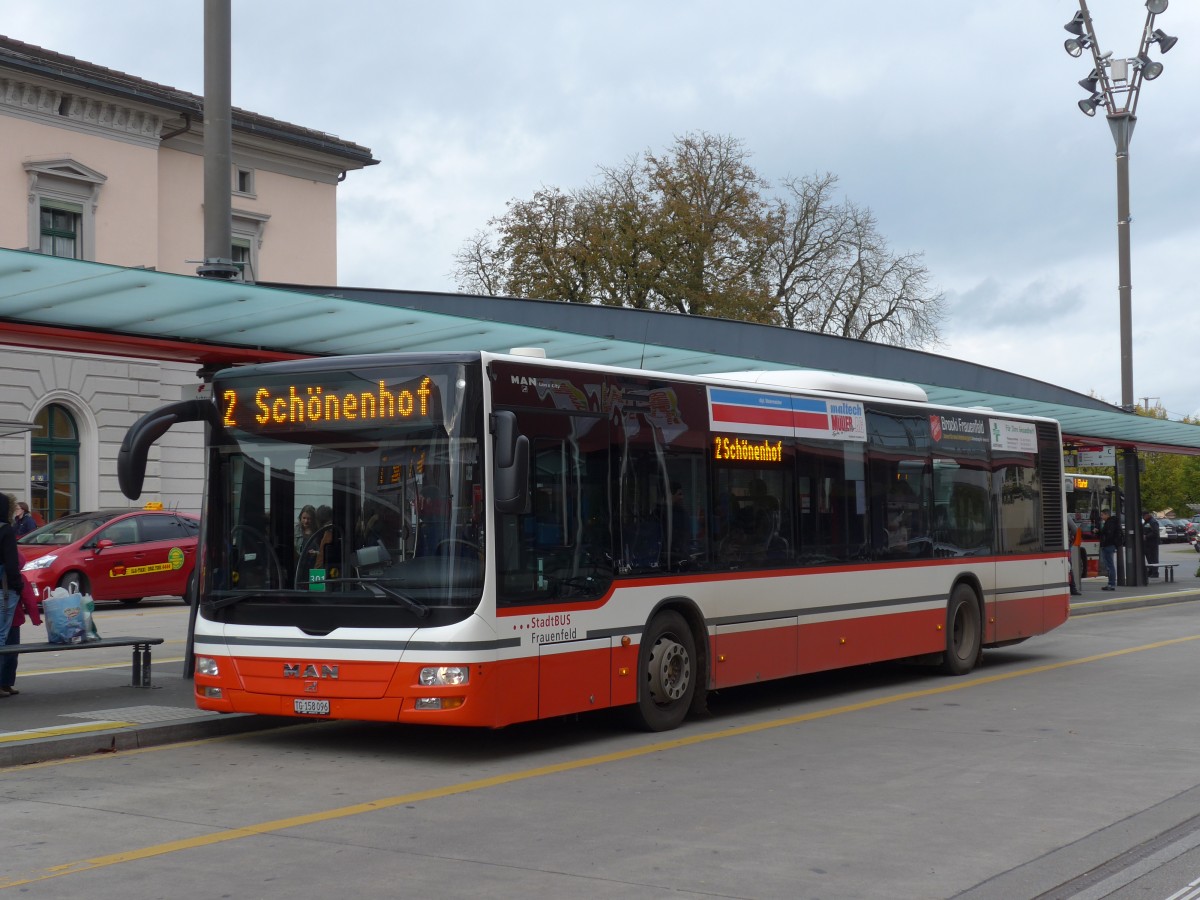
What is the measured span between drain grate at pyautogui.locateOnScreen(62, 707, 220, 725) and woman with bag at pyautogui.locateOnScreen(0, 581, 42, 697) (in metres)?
1.30

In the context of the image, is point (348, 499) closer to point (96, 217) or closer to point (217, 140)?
point (217, 140)

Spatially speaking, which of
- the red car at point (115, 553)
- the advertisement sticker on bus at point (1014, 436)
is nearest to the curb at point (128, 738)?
the advertisement sticker on bus at point (1014, 436)

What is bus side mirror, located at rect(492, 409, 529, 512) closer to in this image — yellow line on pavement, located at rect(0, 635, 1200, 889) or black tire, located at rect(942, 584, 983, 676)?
yellow line on pavement, located at rect(0, 635, 1200, 889)

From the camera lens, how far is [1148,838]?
25.0ft

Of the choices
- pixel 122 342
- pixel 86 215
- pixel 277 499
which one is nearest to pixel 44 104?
pixel 86 215

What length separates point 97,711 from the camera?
38.6 feet

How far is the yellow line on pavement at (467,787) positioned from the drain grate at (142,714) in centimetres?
285

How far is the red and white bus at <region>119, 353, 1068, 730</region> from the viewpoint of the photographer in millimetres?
9688

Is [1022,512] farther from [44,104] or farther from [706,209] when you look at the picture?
[706,209]

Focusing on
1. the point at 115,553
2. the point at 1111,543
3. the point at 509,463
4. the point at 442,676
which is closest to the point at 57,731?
the point at 442,676

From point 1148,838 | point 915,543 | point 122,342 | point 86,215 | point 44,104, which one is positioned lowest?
point 1148,838

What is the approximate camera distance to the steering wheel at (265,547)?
1025cm

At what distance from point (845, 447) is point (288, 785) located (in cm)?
683

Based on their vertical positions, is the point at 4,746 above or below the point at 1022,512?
below
